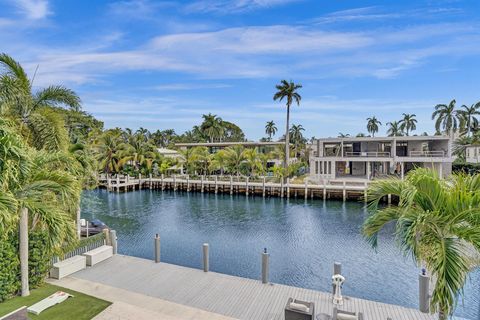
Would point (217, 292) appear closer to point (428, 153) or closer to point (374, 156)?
point (374, 156)

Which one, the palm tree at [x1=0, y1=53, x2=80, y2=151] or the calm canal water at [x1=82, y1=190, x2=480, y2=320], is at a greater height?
the palm tree at [x1=0, y1=53, x2=80, y2=151]

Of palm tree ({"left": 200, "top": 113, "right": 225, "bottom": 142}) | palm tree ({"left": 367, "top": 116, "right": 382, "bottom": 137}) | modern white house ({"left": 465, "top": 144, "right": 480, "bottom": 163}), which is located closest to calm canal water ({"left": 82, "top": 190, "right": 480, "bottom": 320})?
modern white house ({"left": 465, "top": 144, "right": 480, "bottom": 163})

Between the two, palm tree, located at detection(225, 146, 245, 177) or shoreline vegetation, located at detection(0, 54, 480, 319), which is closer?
shoreline vegetation, located at detection(0, 54, 480, 319)

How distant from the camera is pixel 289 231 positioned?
1950 centimetres

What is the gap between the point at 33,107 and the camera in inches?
440

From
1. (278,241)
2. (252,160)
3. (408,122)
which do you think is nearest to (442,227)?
(278,241)

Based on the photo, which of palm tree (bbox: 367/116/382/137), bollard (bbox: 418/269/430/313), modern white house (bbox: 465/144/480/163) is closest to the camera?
bollard (bbox: 418/269/430/313)

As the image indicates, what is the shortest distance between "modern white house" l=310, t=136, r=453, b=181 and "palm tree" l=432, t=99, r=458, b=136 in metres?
19.5

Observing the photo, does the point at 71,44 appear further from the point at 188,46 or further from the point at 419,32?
the point at 419,32

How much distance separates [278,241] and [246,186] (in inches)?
681

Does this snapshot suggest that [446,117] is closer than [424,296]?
No

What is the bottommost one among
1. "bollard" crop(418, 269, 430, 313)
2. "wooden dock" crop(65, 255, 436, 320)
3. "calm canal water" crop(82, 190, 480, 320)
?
"calm canal water" crop(82, 190, 480, 320)

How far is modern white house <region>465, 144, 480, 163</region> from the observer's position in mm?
44869

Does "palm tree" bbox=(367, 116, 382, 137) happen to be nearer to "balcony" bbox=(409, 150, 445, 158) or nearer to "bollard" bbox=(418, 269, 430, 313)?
"balcony" bbox=(409, 150, 445, 158)
